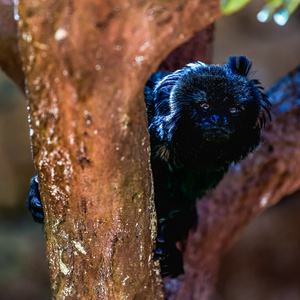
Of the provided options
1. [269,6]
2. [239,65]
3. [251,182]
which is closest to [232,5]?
[269,6]

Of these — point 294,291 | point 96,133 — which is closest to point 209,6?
point 96,133

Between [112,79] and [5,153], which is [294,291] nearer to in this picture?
[5,153]

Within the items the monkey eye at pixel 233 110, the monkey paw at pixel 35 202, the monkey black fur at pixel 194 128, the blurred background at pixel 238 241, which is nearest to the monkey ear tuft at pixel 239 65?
the monkey black fur at pixel 194 128

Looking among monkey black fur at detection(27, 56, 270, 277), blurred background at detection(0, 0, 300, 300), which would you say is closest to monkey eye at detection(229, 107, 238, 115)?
monkey black fur at detection(27, 56, 270, 277)

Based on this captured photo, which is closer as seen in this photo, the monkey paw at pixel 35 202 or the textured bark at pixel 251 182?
the monkey paw at pixel 35 202

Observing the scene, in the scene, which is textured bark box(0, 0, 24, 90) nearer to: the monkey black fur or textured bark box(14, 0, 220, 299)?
the monkey black fur

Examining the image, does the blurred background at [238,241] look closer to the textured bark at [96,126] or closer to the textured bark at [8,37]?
the textured bark at [8,37]

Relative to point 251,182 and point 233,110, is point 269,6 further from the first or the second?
point 251,182
